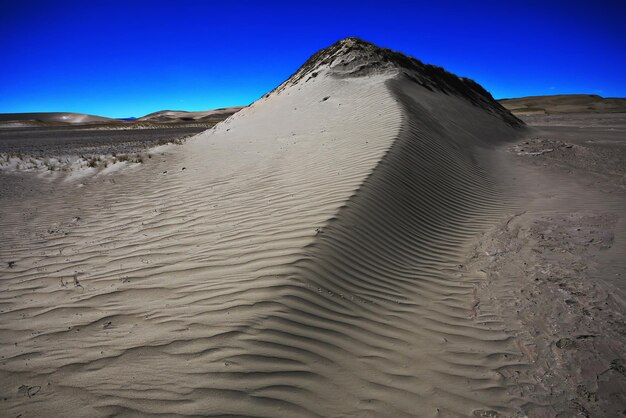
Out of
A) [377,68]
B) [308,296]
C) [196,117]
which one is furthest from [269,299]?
[196,117]

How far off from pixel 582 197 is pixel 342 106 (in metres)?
8.31

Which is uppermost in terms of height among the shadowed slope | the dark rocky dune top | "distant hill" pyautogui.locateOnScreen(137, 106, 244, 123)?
"distant hill" pyautogui.locateOnScreen(137, 106, 244, 123)

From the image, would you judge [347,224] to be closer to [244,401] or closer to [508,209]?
[244,401]

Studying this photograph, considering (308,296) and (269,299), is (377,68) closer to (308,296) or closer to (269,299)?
(308,296)

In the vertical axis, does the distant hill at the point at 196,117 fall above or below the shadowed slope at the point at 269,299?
above

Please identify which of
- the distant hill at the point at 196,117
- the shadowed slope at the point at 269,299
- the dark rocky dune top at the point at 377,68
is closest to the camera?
the shadowed slope at the point at 269,299

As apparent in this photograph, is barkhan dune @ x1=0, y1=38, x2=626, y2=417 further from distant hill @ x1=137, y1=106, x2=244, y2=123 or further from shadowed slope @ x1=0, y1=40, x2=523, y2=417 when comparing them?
distant hill @ x1=137, y1=106, x2=244, y2=123

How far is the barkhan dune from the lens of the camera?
2.32 metres

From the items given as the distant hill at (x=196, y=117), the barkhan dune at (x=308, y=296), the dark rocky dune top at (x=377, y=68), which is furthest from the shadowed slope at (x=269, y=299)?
the distant hill at (x=196, y=117)

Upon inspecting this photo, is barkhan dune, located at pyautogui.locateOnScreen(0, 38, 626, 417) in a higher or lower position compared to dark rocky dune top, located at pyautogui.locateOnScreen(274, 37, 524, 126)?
lower

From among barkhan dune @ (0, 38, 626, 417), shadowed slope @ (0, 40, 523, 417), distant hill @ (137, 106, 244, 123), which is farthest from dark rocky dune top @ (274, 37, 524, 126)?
distant hill @ (137, 106, 244, 123)

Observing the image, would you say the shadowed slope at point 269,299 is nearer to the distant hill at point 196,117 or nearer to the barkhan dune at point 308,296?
the barkhan dune at point 308,296

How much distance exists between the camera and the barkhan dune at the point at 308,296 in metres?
2.32

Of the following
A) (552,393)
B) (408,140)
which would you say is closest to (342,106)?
(408,140)
